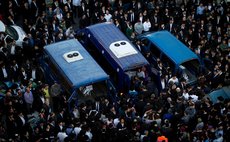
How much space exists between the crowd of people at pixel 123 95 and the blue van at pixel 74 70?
0.43 metres

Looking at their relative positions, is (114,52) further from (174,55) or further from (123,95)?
(174,55)

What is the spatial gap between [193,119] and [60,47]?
616cm

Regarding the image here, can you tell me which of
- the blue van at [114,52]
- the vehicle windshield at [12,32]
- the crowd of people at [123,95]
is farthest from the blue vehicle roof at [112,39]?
the vehicle windshield at [12,32]

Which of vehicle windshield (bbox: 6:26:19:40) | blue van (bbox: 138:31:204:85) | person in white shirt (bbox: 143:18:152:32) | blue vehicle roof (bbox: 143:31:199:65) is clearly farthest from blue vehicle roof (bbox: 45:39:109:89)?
person in white shirt (bbox: 143:18:152:32)

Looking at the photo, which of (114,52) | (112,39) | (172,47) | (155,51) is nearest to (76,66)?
(114,52)

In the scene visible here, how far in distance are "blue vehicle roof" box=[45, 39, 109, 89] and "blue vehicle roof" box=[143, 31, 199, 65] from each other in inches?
124

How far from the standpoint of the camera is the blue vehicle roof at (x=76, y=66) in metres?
19.2

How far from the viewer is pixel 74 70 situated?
19.6 metres

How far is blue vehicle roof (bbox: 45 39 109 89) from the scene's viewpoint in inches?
757

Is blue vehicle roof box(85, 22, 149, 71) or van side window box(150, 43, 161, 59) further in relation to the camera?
van side window box(150, 43, 161, 59)

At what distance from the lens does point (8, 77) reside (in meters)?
20.3

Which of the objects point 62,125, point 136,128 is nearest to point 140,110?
point 136,128

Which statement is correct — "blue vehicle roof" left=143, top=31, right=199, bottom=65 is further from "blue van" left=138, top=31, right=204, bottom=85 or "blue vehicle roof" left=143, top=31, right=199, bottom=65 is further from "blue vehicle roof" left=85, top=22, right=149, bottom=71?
"blue vehicle roof" left=85, top=22, right=149, bottom=71

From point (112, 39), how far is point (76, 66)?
2.32 m
